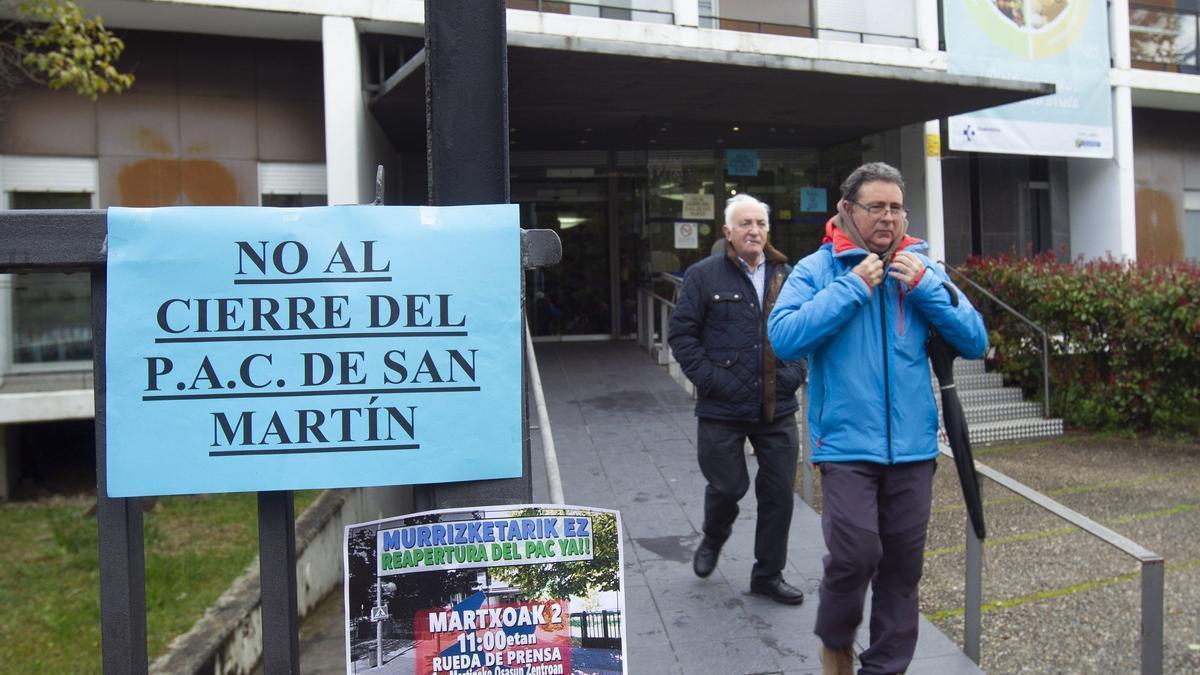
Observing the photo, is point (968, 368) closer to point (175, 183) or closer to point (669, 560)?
point (669, 560)

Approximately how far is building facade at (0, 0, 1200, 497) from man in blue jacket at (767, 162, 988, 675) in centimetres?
645

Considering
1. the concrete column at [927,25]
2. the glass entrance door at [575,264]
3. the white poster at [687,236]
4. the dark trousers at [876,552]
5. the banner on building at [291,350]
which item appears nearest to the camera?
the banner on building at [291,350]

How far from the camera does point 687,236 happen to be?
1383 centimetres

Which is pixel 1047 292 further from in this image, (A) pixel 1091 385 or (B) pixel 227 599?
(B) pixel 227 599

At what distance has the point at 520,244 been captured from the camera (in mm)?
1773

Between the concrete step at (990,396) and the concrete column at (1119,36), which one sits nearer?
the concrete step at (990,396)

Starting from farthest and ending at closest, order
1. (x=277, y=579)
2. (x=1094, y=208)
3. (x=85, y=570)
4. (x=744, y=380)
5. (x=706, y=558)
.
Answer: (x=1094, y=208)
(x=85, y=570)
(x=706, y=558)
(x=744, y=380)
(x=277, y=579)

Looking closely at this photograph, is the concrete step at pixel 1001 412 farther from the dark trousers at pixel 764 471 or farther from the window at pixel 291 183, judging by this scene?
the window at pixel 291 183

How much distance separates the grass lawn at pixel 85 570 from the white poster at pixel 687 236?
696 centimetres

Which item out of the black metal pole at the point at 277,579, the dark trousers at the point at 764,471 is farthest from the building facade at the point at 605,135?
the black metal pole at the point at 277,579

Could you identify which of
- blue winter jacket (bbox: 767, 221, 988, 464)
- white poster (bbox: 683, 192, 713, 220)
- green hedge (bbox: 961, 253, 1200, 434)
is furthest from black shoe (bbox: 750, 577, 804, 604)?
white poster (bbox: 683, 192, 713, 220)

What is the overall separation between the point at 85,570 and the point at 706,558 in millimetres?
5375

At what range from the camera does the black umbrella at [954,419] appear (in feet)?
10.4

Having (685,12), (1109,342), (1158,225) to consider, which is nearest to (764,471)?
(1109,342)
